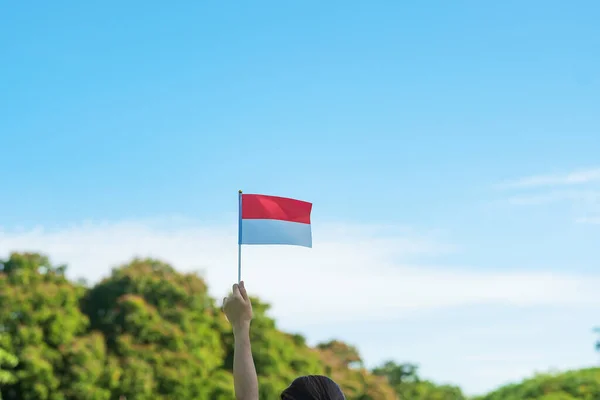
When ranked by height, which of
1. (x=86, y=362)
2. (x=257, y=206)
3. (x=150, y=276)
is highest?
(x=150, y=276)

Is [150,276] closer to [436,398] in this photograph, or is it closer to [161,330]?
[161,330]

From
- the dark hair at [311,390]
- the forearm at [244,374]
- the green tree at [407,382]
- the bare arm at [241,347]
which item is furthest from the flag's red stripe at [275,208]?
the green tree at [407,382]

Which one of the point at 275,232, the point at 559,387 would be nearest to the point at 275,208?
the point at 275,232

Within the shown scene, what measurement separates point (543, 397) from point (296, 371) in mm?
16159

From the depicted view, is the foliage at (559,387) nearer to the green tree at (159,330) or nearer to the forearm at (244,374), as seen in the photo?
the green tree at (159,330)

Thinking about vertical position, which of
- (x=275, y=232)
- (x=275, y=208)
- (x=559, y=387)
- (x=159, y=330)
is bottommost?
(x=275, y=232)

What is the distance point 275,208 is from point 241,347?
2.91 m

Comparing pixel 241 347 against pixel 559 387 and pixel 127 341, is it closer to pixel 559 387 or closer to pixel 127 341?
pixel 127 341

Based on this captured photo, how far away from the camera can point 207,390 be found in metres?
31.0

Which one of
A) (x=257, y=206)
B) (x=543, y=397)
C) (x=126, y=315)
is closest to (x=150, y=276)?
(x=126, y=315)

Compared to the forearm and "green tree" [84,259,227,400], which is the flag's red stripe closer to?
the forearm

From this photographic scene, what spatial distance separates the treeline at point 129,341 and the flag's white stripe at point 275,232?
77.8 ft

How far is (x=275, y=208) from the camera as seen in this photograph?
588 centimetres

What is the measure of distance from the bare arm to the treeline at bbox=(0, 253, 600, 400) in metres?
26.2
